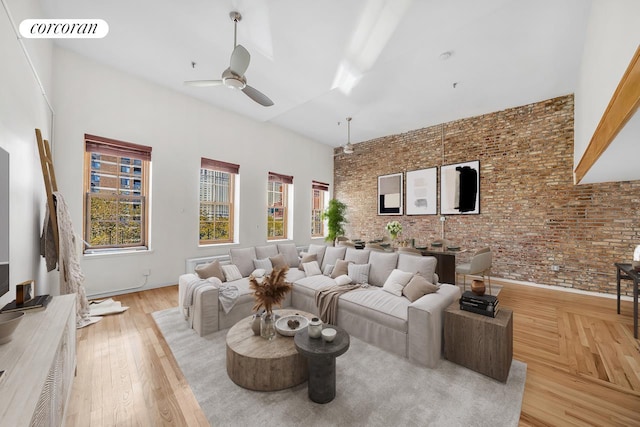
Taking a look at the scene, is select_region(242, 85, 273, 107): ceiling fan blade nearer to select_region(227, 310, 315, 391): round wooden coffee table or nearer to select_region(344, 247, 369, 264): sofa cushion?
select_region(344, 247, 369, 264): sofa cushion

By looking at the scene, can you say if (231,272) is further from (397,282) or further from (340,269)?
(397,282)

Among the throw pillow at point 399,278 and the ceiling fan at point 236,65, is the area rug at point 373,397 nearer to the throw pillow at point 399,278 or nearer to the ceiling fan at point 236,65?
the throw pillow at point 399,278

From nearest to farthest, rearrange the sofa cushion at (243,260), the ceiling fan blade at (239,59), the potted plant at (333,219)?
the ceiling fan blade at (239,59), the sofa cushion at (243,260), the potted plant at (333,219)

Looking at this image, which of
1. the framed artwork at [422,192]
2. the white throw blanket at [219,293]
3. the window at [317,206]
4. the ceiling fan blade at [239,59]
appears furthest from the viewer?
the window at [317,206]

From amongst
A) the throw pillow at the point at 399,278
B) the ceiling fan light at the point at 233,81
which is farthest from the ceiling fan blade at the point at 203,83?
the throw pillow at the point at 399,278

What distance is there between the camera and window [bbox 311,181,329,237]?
807cm

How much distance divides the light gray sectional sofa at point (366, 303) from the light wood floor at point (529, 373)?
2.06 feet

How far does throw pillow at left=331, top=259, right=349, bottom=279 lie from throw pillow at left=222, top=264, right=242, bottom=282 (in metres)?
1.44

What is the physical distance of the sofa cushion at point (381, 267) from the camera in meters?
3.56

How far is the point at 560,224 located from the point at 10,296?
7639 millimetres

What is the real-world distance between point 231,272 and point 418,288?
2.60 meters

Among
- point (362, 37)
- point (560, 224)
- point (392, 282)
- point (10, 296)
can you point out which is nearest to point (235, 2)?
point (362, 37)

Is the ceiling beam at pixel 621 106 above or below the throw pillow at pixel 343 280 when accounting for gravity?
above

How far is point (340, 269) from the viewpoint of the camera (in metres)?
3.85
